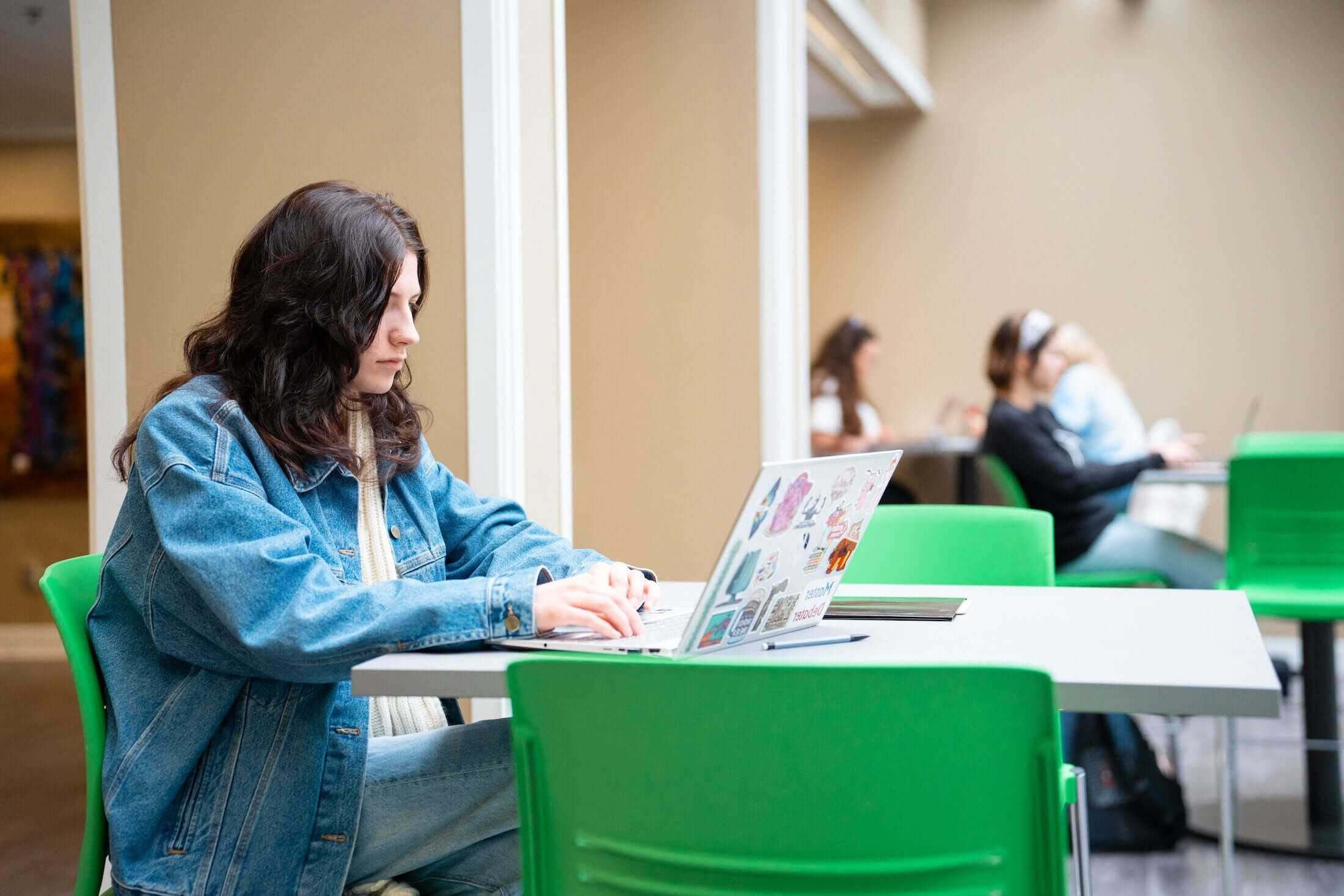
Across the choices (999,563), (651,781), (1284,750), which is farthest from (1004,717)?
(1284,750)

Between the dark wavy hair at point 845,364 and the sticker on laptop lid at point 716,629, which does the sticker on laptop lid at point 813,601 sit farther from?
the dark wavy hair at point 845,364

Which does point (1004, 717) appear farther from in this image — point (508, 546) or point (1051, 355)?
point (1051, 355)

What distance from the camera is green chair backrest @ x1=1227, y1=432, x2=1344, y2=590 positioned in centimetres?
301

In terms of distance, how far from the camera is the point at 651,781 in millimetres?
1016

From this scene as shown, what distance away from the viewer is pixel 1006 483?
3.87 meters

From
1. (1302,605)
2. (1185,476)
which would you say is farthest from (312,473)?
(1185,476)

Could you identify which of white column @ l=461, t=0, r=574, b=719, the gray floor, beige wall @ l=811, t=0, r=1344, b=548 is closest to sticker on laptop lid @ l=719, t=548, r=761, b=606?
white column @ l=461, t=0, r=574, b=719

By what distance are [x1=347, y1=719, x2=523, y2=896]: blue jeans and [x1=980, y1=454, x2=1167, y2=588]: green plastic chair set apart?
2474 mm

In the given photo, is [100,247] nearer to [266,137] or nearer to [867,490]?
[266,137]

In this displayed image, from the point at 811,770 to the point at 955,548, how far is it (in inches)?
51.4

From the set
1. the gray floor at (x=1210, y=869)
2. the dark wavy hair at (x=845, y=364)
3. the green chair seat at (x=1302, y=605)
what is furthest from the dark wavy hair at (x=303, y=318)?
the dark wavy hair at (x=845, y=364)

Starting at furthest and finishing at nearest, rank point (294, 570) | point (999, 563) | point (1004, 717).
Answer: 1. point (999, 563)
2. point (294, 570)
3. point (1004, 717)

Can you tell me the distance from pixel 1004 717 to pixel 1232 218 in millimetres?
5868

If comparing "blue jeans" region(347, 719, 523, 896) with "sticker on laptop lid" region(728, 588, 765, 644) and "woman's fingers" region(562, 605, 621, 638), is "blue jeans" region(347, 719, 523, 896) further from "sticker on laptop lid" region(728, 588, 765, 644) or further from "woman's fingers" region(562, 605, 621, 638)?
"sticker on laptop lid" region(728, 588, 765, 644)
